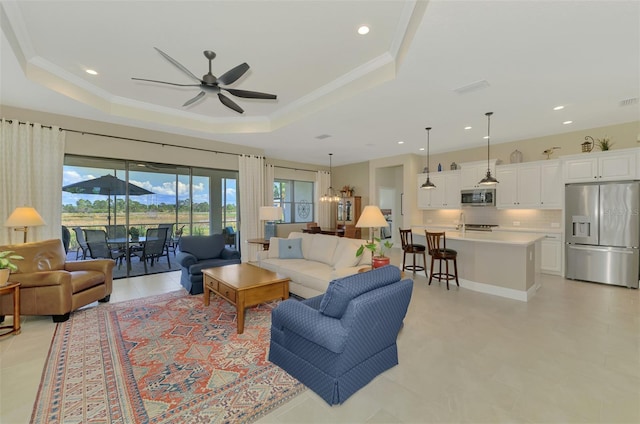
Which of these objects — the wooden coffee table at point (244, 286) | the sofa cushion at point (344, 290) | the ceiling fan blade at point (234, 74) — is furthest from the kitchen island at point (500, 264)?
the ceiling fan blade at point (234, 74)

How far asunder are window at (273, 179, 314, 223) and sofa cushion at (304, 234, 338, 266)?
4.13 m

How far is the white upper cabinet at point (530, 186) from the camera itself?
5.69 m

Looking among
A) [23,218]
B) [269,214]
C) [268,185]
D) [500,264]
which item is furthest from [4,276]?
[500,264]

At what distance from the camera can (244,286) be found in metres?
3.28

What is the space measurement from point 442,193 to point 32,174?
8521mm

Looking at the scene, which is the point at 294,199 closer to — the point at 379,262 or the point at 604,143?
the point at 379,262

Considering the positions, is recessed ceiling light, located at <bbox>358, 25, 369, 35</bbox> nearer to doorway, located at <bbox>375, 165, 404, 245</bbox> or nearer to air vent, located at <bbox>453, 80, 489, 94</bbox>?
air vent, located at <bbox>453, 80, 489, 94</bbox>

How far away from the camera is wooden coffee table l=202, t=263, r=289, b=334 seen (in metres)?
3.22

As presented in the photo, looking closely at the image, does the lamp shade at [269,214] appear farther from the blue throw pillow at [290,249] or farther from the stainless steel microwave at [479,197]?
the stainless steel microwave at [479,197]

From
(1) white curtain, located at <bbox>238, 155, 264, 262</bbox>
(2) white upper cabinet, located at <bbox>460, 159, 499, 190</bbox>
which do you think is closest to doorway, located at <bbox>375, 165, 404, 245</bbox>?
(2) white upper cabinet, located at <bbox>460, 159, 499, 190</bbox>

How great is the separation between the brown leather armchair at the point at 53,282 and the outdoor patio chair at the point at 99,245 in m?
1.19

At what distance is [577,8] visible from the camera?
2.19 meters

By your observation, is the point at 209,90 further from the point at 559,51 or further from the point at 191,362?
the point at 559,51

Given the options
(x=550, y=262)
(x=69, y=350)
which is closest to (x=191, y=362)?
(x=69, y=350)
